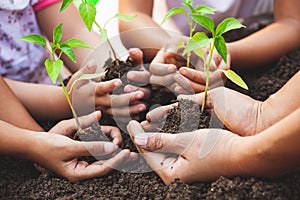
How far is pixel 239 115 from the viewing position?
928mm

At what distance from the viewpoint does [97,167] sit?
91 cm

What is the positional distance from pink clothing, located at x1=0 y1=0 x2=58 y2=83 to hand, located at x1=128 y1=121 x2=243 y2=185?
609 millimetres

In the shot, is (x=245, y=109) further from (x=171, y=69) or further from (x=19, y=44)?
(x=19, y=44)

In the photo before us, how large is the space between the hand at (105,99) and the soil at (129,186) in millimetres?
68

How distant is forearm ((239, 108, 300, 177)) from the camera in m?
0.71

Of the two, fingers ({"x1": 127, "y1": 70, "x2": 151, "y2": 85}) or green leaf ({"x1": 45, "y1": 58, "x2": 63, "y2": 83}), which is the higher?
green leaf ({"x1": 45, "y1": 58, "x2": 63, "y2": 83})

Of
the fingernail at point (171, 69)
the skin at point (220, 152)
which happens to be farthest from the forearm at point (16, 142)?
the fingernail at point (171, 69)

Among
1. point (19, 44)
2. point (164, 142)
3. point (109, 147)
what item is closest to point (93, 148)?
point (109, 147)

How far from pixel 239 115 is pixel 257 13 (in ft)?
2.99

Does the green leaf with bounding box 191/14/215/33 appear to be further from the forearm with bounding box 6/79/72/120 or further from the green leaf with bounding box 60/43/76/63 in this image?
the forearm with bounding box 6/79/72/120

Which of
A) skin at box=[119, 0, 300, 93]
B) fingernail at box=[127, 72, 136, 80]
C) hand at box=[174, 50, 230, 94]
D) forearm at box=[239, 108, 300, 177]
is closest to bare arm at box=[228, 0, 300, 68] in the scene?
skin at box=[119, 0, 300, 93]

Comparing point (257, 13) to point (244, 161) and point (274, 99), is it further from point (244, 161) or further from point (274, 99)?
point (244, 161)

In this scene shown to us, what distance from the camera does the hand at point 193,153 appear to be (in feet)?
2.65

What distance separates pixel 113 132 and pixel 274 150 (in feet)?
1.25
